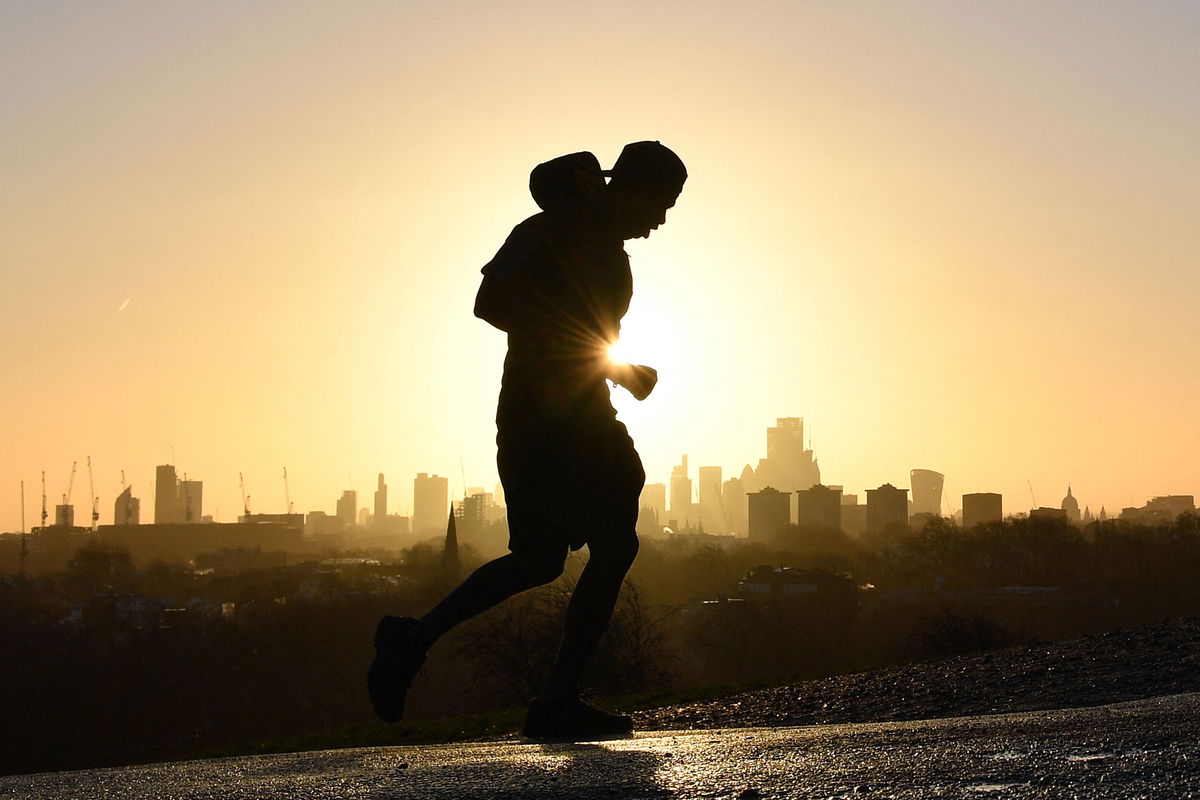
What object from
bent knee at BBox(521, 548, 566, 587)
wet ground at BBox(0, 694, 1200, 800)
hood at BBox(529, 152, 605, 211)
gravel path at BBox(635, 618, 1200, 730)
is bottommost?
gravel path at BBox(635, 618, 1200, 730)

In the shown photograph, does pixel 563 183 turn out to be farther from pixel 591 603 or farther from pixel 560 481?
pixel 591 603

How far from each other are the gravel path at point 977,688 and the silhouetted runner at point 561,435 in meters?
2.22

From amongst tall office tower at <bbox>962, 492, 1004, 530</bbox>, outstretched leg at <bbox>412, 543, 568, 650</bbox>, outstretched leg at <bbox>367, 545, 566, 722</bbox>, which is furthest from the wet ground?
tall office tower at <bbox>962, 492, 1004, 530</bbox>

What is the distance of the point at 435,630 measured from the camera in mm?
5051

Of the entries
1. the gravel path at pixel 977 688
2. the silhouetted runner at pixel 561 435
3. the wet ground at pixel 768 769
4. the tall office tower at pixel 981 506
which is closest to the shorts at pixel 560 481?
the silhouetted runner at pixel 561 435

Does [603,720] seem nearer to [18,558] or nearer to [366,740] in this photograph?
[366,740]

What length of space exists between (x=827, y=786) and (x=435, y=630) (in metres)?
2.20

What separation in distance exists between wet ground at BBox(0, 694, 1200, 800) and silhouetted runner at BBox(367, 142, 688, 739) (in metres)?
0.54

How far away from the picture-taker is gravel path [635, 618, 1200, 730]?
7.49 meters

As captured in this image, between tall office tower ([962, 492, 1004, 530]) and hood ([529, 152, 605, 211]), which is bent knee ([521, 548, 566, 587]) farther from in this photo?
tall office tower ([962, 492, 1004, 530])

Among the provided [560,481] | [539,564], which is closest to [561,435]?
[560,481]

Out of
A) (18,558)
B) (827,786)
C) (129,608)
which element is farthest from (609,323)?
(18,558)

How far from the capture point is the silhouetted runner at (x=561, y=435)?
16.8 ft

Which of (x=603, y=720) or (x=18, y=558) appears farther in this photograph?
(x=18, y=558)
